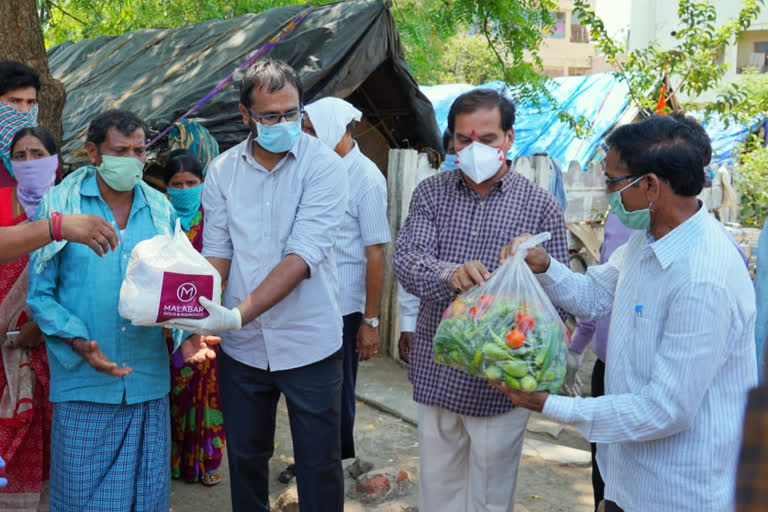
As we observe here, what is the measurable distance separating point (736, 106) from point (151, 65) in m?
6.46

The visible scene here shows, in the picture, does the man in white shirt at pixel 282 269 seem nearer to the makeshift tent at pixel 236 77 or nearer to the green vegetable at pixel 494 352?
the green vegetable at pixel 494 352

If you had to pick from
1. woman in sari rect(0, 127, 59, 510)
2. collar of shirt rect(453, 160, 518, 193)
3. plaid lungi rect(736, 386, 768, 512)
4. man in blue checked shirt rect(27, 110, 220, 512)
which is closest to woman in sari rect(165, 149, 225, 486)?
woman in sari rect(0, 127, 59, 510)

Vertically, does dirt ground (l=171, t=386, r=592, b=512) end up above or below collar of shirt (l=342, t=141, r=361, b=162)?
below

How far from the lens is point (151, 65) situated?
7.39 meters

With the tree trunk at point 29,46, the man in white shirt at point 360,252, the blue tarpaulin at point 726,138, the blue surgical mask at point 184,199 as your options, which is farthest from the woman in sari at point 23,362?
the blue tarpaulin at point 726,138

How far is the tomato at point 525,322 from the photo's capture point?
2.40 metres

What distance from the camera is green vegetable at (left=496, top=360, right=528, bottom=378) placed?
7.59 ft

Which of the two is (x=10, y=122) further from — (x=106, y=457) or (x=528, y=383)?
(x=528, y=383)

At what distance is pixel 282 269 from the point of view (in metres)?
2.86

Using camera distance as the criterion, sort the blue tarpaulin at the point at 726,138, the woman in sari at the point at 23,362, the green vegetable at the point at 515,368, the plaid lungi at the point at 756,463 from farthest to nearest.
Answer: the blue tarpaulin at the point at 726,138
the woman in sari at the point at 23,362
the green vegetable at the point at 515,368
the plaid lungi at the point at 756,463

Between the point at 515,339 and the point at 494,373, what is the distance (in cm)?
13

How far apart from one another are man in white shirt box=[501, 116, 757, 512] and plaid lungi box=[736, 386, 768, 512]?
170 cm

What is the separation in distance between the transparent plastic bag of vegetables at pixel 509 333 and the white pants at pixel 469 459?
1.71 ft

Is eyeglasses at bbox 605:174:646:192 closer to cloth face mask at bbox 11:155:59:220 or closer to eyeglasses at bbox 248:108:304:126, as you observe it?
eyeglasses at bbox 248:108:304:126
